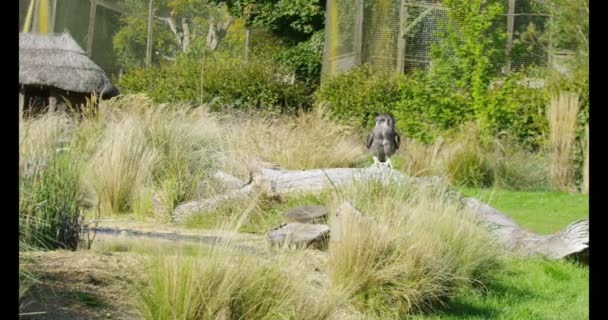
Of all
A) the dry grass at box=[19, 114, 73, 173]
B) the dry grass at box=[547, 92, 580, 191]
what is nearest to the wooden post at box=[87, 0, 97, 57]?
the dry grass at box=[547, 92, 580, 191]

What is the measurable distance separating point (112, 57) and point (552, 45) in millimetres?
13807

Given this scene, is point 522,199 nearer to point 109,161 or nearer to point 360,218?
point 109,161

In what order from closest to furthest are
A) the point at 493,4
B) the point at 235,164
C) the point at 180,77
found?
the point at 235,164, the point at 493,4, the point at 180,77

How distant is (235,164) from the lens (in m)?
11.2

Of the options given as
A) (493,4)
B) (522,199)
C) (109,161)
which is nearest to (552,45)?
(493,4)

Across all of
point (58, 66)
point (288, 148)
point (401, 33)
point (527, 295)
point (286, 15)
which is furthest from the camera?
point (286, 15)

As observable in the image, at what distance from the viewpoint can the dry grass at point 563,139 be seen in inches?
565

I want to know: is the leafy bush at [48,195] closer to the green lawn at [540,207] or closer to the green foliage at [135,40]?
the green lawn at [540,207]

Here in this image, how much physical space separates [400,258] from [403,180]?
2.54 m

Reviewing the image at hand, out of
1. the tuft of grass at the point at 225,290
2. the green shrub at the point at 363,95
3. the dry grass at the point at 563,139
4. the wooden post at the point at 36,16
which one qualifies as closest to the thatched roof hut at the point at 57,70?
the green shrub at the point at 363,95

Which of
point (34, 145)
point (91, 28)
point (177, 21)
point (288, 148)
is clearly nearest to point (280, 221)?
point (34, 145)

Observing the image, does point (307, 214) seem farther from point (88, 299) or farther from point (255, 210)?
point (88, 299)

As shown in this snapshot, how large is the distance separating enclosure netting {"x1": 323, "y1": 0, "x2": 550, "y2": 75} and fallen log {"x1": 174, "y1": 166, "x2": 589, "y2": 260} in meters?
7.33

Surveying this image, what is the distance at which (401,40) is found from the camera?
1858 cm
